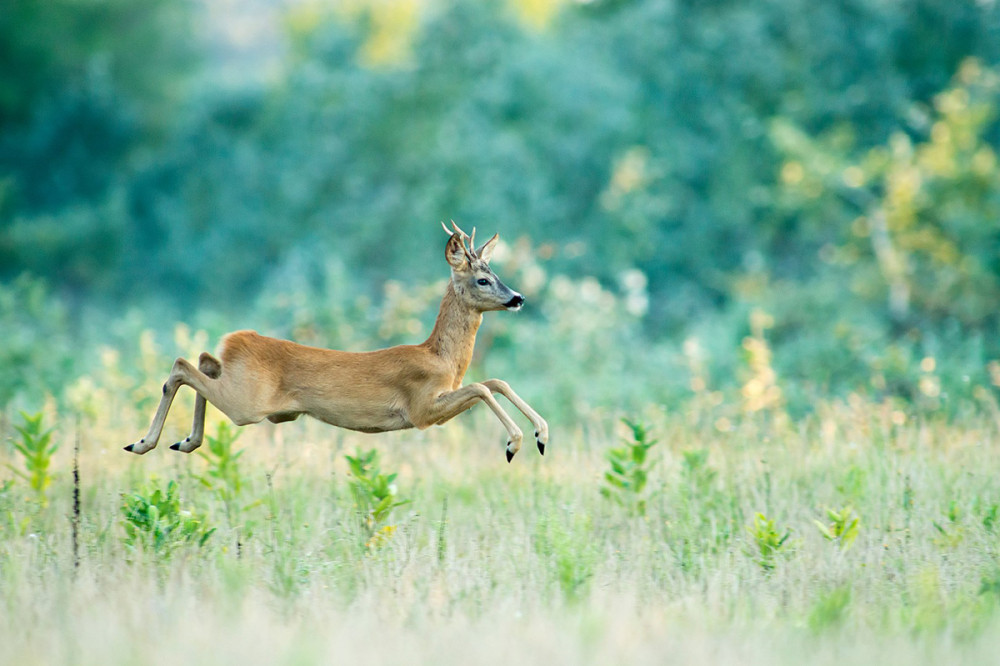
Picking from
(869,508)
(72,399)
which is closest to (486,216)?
(72,399)

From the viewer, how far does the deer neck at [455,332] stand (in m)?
6.36

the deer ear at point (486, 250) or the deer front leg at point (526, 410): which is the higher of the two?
the deer ear at point (486, 250)

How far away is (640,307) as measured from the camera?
15.1 metres

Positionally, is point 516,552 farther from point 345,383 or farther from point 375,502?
point 345,383

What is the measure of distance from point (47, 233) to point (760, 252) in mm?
16665

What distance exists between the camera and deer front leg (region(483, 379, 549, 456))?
19.5 feet

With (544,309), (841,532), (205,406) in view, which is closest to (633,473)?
(841,532)

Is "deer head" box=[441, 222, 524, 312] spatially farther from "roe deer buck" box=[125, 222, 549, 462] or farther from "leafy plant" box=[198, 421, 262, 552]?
"leafy plant" box=[198, 421, 262, 552]

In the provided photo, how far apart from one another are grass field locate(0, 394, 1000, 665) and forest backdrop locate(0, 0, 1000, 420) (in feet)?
7.53

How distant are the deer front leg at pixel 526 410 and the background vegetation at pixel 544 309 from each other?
2.14ft

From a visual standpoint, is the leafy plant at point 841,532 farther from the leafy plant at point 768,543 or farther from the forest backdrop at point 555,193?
the forest backdrop at point 555,193

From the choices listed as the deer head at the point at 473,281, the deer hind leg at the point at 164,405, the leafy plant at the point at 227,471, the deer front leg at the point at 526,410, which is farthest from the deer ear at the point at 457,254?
the leafy plant at the point at 227,471

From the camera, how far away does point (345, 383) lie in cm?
615

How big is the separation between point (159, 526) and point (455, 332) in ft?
6.47
